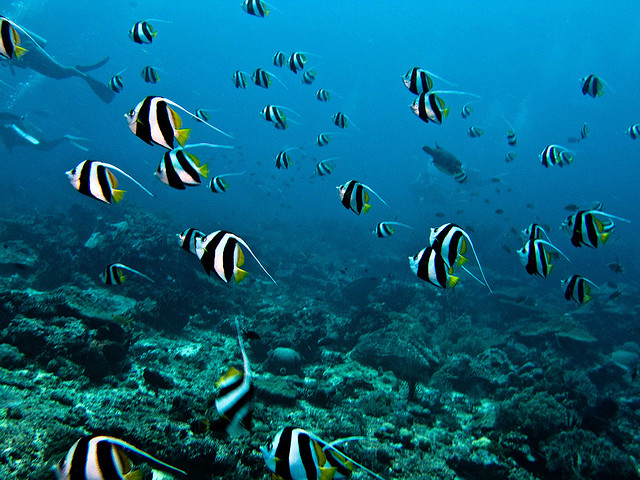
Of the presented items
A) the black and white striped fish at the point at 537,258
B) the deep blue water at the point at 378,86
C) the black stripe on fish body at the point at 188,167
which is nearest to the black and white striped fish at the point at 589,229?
the black and white striped fish at the point at 537,258

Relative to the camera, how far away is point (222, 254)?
2.06m

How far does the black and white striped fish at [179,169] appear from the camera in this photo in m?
2.48

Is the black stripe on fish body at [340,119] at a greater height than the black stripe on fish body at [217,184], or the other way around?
the black stripe on fish body at [340,119]

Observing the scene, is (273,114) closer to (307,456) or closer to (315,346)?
(307,456)

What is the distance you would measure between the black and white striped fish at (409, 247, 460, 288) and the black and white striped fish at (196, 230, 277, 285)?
122cm

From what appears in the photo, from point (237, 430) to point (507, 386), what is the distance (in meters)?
7.90

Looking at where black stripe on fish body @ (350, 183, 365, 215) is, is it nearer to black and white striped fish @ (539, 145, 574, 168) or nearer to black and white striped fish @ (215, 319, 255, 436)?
black and white striped fish @ (215, 319, 255, 436)

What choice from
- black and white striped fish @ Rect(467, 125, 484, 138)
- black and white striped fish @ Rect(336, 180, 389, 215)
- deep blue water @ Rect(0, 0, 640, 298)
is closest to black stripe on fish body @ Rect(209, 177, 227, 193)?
black and white striped fish @ Rect(336, 180, 389, 215)

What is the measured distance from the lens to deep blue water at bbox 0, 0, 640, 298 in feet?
238

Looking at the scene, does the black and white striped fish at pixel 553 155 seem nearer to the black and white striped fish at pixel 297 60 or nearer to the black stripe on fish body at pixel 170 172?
the black and white striped fish at pixel 297 60

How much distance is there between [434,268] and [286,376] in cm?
586

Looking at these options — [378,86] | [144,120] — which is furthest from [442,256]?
[378,86]

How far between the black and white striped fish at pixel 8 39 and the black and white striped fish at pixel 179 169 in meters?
1.72

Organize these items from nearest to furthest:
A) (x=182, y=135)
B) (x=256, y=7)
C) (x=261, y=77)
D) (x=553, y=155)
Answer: (x=182, y=135), (x=256, y=7), (x=553, y=155), (x=261, y=77)
